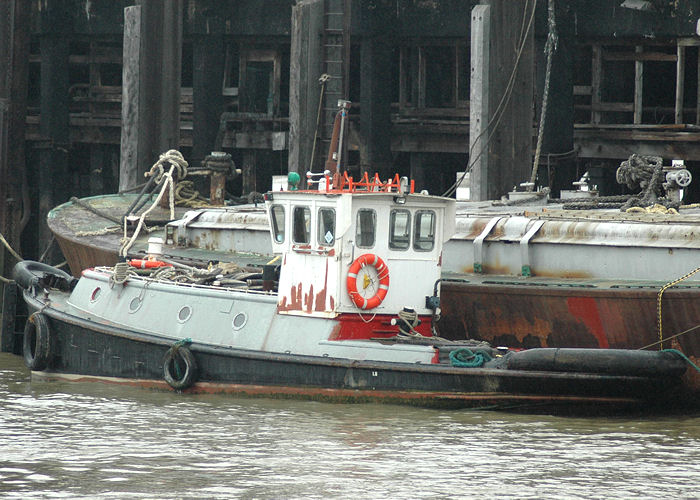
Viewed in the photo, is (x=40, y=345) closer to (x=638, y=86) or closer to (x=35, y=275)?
(x=35, y=275)

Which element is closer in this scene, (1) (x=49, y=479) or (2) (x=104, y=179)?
(1) (x=49, y=479)

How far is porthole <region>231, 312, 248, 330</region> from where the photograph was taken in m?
17.0

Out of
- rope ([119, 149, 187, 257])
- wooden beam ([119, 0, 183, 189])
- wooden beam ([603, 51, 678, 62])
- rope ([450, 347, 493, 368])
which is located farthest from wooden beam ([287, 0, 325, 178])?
wooden beam ([603, 51, 678, 62])

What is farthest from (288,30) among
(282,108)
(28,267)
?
(28,267)

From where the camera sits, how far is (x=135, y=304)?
1831 cm

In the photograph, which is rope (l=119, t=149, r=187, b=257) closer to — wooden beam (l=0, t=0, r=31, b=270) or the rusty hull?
wooden beam (l=0, t=0, r=31, b=270)

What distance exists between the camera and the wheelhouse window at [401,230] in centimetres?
1633

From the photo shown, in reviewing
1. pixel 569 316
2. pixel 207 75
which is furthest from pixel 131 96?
pixel 569 316

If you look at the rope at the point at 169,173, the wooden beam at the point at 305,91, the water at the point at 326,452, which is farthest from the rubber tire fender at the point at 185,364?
the wooden beam at the point at 305,91

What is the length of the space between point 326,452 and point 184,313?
479 centimetres

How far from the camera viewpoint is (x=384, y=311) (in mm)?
16266

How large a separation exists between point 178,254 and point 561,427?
7.97 m

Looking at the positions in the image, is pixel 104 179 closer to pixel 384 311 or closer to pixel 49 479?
pixel 384 311

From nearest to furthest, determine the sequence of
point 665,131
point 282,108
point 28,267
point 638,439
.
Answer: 1. point 638,439
2. point 28,267
3. point 665,131
4. point 282,108
